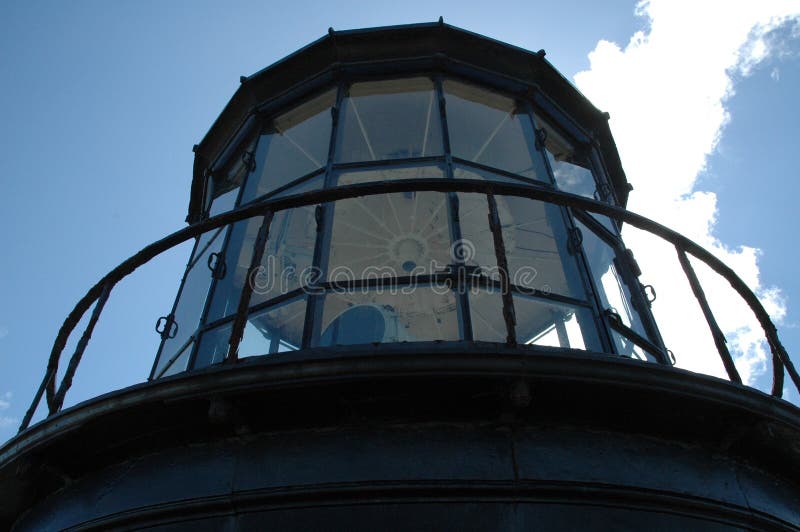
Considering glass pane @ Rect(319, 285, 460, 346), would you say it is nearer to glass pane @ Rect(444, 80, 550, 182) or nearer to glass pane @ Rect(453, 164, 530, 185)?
glass pane @ Rect(453, 164, 530, 185)

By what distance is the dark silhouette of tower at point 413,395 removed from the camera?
327 cm

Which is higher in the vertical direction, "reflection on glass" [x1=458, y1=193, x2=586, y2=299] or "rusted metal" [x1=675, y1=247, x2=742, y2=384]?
"reflection on glass" [x1=458, y1=193, x2=586, y2=299]

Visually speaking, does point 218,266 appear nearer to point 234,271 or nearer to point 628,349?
point 234,271

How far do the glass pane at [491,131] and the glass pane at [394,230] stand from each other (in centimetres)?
50

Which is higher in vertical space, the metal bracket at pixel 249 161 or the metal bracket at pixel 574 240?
the metal bracket at pixel 249 161

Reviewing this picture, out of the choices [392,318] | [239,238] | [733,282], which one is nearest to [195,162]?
[239,238]

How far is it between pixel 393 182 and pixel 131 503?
2.08 meters

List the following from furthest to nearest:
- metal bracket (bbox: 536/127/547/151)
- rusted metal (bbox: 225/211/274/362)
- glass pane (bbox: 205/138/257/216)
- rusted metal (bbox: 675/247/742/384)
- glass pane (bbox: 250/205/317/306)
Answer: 1. glass pane (bbox: 205/138/257/216)
2. metal bracket (bbox: 536/127/547/151)
3. glass pane (bbox: 250/205/317/306)
4. rusted metal (bbox: 675/247/742/384)
5. rusted metal (bbox: 225/211/274/362)

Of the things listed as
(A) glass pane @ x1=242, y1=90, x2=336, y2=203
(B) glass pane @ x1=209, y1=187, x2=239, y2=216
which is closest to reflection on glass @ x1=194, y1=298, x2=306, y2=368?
(A) glass pane @ x1=242, y1=90, x2=336, y2=203

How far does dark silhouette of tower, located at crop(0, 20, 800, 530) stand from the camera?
129 inches

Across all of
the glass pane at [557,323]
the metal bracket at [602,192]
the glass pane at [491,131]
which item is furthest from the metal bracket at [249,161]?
the metal bracket at [602,192]
